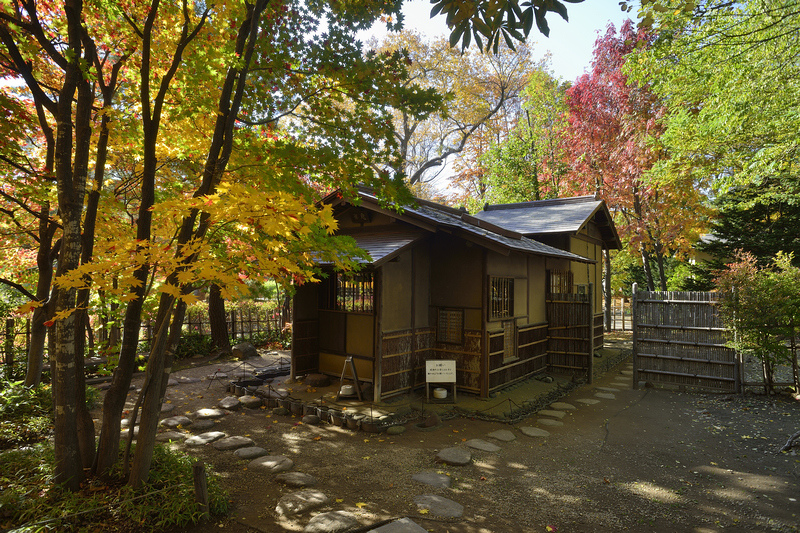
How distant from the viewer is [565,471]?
5969mm

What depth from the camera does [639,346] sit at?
34.6 ft

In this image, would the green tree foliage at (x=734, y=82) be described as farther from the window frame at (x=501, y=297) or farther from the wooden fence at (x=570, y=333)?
the window frame at (x=501, y=297)

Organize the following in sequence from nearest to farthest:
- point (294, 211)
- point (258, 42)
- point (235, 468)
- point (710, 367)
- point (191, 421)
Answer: point (294, 211) → point (258, 42) → point (235, 468) → point (191, 421) → point (710, 367)

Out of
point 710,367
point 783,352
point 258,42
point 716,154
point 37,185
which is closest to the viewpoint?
point 258,42

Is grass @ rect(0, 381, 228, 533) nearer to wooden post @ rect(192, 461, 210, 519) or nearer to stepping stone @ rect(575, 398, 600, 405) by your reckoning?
wooden post @ rect(192, 461, 210, 519)

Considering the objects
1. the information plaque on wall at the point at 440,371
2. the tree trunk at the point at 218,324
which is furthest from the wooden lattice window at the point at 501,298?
the tree trunk at the point at 218,324

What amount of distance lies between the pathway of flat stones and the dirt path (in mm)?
111

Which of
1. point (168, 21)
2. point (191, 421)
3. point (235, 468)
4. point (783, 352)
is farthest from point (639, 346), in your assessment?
point (168, 21)

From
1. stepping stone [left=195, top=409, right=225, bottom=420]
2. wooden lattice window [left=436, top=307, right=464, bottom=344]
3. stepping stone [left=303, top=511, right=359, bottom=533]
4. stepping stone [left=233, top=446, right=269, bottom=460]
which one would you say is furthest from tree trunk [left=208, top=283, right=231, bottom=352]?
stepping stone [left=303, top=511, right=359, bottom=533]

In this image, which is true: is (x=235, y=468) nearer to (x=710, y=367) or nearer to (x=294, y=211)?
(x=294, y=211)

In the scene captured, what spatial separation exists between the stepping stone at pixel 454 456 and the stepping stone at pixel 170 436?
14.0 ft

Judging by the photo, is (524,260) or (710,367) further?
(524,260)

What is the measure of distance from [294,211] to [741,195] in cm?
2309

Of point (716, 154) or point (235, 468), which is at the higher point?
point (716, 154)
